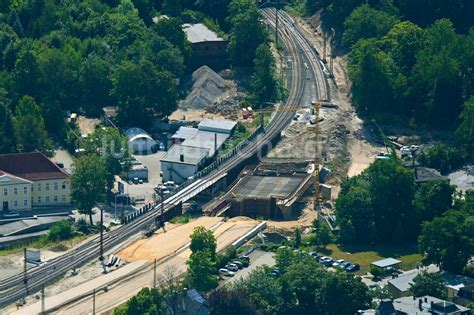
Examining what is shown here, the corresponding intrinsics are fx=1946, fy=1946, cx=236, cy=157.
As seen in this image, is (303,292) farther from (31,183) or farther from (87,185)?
(31,183)

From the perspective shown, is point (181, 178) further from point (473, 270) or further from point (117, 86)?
point (473, 270)

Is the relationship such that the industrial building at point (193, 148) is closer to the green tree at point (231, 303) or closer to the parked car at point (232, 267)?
the parked car at point (232, 267)

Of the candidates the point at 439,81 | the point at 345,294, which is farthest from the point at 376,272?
the point at 439,81

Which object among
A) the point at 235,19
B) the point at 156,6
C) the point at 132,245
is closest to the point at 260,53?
the point at 235,19

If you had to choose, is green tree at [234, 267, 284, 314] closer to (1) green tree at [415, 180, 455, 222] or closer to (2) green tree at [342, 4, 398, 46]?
(1) green tree at [415, 180, 455, 222]

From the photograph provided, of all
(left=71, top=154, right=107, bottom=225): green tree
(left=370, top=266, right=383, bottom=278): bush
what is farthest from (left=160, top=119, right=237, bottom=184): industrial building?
(left=370, top=266, right=383, bottom=278): bush

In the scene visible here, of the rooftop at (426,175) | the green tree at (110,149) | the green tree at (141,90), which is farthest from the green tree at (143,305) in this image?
the green tree at (141,90)

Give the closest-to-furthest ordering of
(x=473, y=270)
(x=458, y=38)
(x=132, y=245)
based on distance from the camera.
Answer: (x=473, y=270) < (x=132, y=245) < (x=458, y=38)
